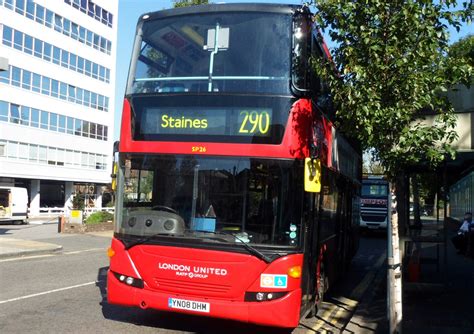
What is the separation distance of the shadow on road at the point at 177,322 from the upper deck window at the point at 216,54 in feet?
10.9

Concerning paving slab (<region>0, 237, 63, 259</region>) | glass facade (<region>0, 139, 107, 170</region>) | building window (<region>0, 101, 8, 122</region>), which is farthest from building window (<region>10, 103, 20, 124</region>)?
paving slab (<region>0, 237, 63, 259</region>)

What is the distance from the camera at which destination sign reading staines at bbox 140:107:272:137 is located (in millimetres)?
6336

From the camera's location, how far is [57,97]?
157ft

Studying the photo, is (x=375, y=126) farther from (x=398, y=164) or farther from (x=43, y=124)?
(x=43, y=124)

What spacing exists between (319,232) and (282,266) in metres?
1.69

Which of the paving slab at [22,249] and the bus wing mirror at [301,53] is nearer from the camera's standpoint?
the bus wing mirror at [301,53]

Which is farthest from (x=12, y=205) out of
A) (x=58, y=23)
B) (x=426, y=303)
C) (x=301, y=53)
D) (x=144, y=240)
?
(x=301, y=53)

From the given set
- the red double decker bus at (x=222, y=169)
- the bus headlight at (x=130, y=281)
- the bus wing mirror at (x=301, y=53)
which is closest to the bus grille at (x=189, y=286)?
the red double decker bus at (x=222, y=169)

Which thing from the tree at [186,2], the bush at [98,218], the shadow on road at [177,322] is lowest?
the shadow on road at [177,322]

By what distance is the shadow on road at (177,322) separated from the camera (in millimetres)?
7156

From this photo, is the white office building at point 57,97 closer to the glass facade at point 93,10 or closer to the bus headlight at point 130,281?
the glass facade at point 93,10

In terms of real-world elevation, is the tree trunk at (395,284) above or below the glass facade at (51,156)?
below

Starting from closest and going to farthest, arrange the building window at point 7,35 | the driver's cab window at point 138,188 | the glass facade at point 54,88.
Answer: the driver's cab window at point 138,188
the building window at point 7,35
the glass facade at point 54,88

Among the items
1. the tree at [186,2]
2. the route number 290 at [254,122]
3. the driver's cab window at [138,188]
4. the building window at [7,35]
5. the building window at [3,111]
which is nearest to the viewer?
the route number 290 at [254,122]
